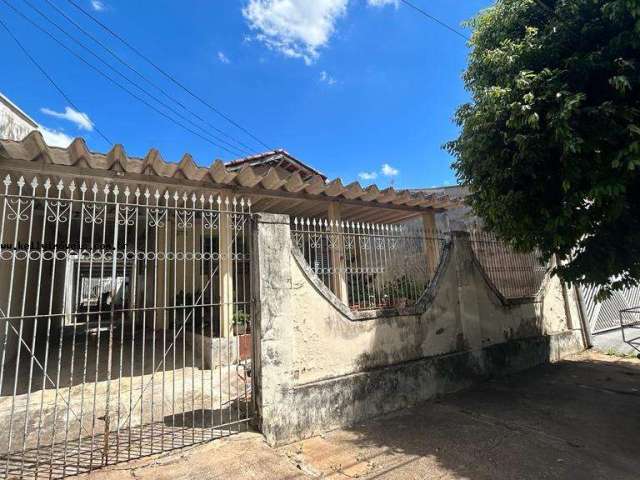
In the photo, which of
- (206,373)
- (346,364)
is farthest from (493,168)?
(206,373)

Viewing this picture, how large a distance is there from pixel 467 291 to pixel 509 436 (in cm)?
235

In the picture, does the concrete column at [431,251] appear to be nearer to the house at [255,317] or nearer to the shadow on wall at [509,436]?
the house at [255,317]

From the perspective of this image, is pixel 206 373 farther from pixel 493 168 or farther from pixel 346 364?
pixel 493 168

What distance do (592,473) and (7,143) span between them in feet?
23.7

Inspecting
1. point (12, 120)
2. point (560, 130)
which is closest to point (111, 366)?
point (12, 120)

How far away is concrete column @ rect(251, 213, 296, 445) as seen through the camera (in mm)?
3684

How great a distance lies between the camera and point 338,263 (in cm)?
554

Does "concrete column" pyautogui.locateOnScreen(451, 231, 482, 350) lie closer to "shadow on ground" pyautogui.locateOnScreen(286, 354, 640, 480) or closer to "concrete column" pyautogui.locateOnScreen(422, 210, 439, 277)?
"concrete column" pyautogui.locateOnScreen(422, 210, 439, 277)

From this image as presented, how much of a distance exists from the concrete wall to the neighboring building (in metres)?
6.63

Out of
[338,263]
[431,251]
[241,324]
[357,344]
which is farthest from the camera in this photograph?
[241,324]

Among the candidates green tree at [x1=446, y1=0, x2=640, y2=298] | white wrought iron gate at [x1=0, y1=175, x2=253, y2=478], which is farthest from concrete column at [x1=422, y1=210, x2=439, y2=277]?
white wrought iron gate at [x1=0, y1=175, x2=253, y2=478]

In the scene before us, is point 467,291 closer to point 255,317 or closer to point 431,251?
point 431,251

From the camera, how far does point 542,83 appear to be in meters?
3.82

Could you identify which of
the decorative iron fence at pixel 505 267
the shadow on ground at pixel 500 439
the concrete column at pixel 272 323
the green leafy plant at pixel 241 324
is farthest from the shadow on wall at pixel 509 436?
the green leafy plant at pixel 241 324
